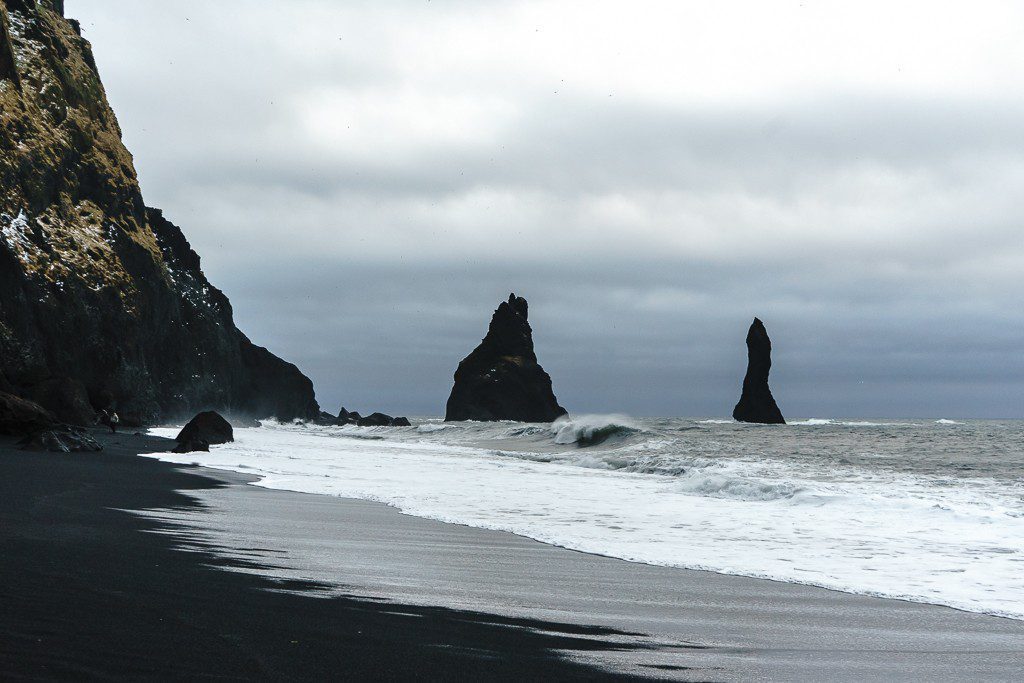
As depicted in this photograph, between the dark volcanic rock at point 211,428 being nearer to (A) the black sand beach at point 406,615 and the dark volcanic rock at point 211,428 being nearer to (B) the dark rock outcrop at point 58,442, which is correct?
(B) the dark rock outcrop at point 58,442

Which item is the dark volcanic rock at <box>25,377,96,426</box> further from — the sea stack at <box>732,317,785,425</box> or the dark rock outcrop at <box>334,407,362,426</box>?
the sea stack at <box>732,317,785,425</box>

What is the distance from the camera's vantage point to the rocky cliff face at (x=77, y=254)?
4059 centimetres

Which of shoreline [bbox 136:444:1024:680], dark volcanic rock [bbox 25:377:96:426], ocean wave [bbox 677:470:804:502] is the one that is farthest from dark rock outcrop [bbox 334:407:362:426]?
shoreline [bbox 136:444:1024:680]

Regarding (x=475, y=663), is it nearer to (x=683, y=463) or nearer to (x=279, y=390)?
(x=683, y=463)

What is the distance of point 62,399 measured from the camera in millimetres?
33188

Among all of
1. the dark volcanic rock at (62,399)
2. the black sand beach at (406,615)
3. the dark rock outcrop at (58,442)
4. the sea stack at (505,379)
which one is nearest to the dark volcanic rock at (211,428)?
the dark rock outcrop at (58,442)

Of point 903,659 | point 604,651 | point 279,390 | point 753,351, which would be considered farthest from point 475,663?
point 753,351

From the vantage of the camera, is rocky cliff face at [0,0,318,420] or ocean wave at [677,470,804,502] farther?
rocky cliff face at [0,0,318,420]

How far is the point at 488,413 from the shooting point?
108m

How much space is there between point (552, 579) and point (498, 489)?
9451mm

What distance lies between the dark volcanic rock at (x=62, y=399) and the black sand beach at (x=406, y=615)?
90.4 ft

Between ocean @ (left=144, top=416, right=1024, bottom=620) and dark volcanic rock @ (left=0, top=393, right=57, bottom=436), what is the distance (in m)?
3.54

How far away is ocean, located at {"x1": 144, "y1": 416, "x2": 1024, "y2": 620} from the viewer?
8.27 m

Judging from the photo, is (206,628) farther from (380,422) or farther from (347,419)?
(347,419)
